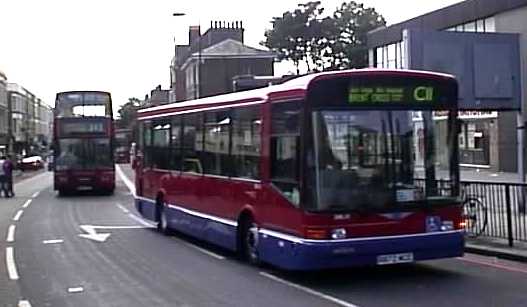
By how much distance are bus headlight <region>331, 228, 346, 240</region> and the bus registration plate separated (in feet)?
2.04

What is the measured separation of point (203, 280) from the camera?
12734 mm

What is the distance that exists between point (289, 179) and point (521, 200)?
242 inches

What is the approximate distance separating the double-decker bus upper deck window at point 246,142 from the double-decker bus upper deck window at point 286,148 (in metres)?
0.63

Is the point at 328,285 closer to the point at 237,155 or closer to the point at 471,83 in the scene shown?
the point at 237,155

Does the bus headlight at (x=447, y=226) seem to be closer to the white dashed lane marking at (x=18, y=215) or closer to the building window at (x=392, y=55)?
the white dashed lane marking at (x=18, y=215)

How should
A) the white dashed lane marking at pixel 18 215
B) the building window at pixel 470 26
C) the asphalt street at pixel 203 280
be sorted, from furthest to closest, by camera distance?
the building window at pixel 470 26, the white dashed lane marking at pixel 18 215, the asphalt street at pixel 203 280

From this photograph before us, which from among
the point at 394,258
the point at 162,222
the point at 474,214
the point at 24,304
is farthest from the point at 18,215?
the point at 394,258

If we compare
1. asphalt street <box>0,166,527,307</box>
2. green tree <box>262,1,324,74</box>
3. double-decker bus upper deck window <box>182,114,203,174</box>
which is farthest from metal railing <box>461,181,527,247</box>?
green tree <box>262,1,324,74</box>

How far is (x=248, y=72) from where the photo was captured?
81688mm

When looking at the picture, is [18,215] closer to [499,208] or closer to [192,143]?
[192,143]

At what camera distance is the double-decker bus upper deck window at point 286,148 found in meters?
12.0

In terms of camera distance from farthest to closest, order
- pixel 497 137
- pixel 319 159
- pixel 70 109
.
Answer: pixel 497 137 < pixel 70 109 < pixel 319 159

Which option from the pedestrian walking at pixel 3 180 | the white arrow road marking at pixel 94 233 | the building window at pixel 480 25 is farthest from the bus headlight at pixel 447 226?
the building window at pixel 480 25

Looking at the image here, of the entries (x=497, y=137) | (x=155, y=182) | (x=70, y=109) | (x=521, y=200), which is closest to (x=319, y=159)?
(x=521, y=200)
